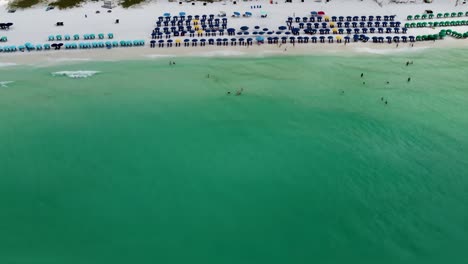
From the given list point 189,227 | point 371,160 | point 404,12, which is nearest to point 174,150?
point 189,227

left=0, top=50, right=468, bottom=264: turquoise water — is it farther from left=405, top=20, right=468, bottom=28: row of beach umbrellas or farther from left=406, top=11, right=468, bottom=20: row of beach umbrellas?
left=406, top=11, right=468, bottom=20: row of beach umbrellas

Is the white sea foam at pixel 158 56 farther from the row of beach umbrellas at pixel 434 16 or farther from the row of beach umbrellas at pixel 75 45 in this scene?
the row of beach umbrellas at pixel 434 16

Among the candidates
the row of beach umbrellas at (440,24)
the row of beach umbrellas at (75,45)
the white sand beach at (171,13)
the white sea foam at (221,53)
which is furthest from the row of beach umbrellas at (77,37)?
the row of beach umbrellas at (440,24)

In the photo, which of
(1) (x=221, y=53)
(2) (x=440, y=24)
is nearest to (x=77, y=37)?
(1) (x=221, y=53)

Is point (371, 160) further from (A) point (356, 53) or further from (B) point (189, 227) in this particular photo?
(A) point (356, 53)

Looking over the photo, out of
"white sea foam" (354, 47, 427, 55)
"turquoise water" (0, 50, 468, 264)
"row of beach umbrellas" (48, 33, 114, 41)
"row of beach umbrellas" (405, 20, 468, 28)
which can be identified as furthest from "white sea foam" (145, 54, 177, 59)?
"row of beach umbrellas" (405, 20, 468, 28)
